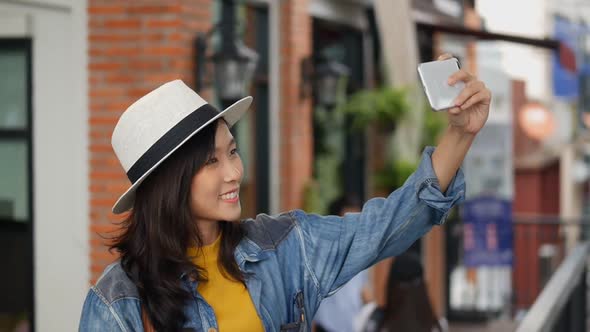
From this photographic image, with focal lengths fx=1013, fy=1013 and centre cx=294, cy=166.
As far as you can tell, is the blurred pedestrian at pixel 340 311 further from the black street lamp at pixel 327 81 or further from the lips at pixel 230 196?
the lips at pixel 230 196

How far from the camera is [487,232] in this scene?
10883 millimetres

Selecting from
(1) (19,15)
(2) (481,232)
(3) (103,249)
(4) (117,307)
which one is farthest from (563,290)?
(2) (481,232)

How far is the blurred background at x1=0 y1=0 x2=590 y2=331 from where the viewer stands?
205 inches

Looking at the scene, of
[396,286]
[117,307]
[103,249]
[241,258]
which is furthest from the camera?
[103,249]

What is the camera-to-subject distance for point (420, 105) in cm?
869

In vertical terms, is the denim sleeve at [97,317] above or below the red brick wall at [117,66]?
below

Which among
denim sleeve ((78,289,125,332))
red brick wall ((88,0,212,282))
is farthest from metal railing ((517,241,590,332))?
red brick wall ((88,0,212,282))

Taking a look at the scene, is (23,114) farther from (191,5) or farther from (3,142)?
(191,5)

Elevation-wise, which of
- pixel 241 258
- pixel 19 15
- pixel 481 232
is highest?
pixel 19 15

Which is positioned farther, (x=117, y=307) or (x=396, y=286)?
(x=396, y=286)

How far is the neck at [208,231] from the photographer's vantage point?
2346 mm

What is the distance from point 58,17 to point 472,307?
273 inches

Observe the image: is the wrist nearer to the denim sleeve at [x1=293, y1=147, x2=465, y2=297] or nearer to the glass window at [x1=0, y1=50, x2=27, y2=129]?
the denim sleeve at [x1=293, y1=147, x2=465, y2=297]

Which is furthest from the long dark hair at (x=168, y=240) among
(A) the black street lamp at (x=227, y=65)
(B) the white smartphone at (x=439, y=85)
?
(A) the black street lamp at (x=227, y=65)
